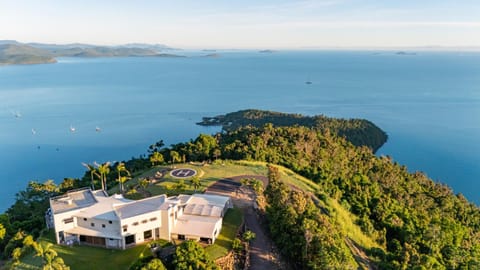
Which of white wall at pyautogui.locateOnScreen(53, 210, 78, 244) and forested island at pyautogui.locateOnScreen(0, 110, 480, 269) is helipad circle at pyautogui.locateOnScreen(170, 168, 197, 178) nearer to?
forested island at pyautogui.locateOnScreen(0, 110, 480, 269)

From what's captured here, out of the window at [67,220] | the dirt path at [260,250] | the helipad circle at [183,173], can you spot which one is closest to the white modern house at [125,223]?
the window at [67,220]

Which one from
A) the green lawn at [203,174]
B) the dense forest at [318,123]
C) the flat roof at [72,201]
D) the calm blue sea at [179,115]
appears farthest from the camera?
the dense forest at [318,123]

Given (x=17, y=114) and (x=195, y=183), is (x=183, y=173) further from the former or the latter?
(x=17, y=114)

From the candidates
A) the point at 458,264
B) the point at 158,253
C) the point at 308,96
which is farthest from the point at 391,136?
the point at 158,253

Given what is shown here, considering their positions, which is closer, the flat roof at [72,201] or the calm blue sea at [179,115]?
the flat roof at [72,201]

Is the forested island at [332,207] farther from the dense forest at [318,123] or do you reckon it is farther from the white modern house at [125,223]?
the dense forest at [318,123]

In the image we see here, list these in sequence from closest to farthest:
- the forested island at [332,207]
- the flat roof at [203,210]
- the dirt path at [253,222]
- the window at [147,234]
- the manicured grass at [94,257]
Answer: the manicured grass at [94,257] → the dirt path at [253,222] → the window at [147,234] → the forested island at [332,207] → the flat roof at [203,210]
